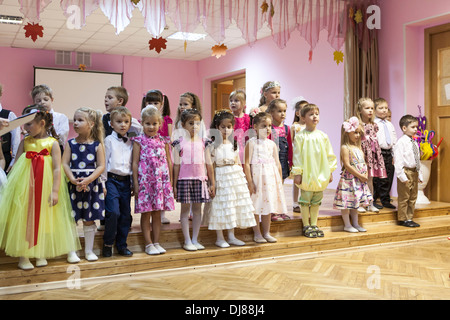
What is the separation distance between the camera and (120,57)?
9.90 meters

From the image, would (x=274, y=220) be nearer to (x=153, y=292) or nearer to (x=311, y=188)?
(x=311, y=188)

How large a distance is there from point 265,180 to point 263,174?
0.05 meters

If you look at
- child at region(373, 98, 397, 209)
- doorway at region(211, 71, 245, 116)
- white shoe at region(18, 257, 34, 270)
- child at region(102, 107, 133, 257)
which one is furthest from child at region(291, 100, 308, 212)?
doorway at region(211, 71, 245, 116)

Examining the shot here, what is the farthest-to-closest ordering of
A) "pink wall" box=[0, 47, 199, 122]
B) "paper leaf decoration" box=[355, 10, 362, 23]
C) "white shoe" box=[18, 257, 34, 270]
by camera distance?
"pink wall" box=[0, 47, 199, 122] → "paper leaf decoration" box=[355, 10, 362, 23] → "white shoe" box=[18, 257, 34, 270]

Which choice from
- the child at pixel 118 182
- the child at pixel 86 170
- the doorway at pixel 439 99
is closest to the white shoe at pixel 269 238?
the child at pixel 118 182

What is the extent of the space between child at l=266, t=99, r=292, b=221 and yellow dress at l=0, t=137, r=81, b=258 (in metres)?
1.85

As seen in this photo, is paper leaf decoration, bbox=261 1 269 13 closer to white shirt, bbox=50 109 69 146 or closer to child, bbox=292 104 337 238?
child, bbox=292 104 337 238

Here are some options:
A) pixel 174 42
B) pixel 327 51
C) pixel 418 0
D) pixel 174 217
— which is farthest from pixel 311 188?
pixel 174 42

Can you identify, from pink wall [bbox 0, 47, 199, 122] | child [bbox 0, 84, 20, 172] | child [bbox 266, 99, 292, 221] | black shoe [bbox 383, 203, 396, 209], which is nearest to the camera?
child [bbox 0, 84, 20, 172]

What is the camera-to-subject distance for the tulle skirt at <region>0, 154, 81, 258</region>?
2.86 metres

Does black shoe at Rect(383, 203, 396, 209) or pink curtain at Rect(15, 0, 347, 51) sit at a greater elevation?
pink curtain at Rect(15, 0, 347, 51)

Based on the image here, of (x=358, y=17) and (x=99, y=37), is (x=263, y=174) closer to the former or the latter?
(x=358, y=17)

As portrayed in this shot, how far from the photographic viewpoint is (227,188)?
3520mm

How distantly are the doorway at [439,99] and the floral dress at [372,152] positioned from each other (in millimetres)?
1454
